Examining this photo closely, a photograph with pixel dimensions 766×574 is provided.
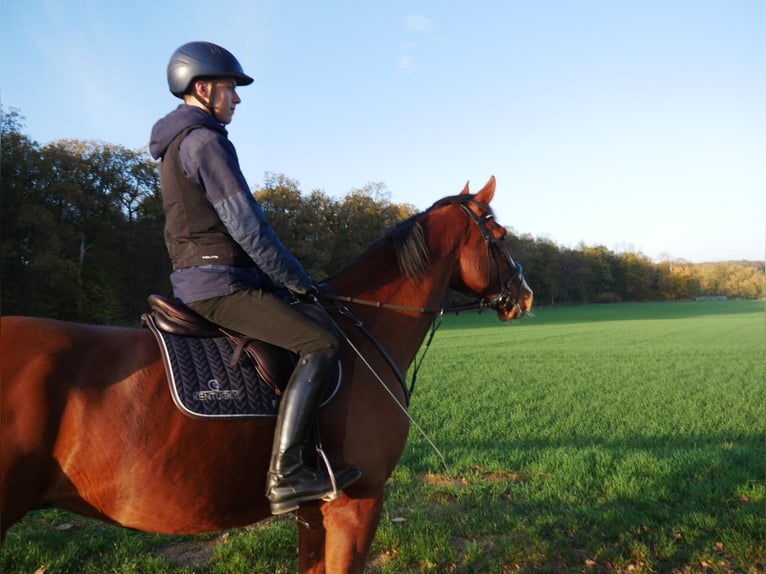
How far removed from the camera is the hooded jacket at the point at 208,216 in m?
3.03

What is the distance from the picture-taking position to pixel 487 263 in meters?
4.32

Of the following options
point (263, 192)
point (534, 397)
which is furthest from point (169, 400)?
point (263, 192)

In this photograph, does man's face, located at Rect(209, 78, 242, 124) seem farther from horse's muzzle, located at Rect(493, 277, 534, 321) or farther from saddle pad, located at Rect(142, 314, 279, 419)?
horse's muzzle, located at Rect(493, 277, 534, 321)

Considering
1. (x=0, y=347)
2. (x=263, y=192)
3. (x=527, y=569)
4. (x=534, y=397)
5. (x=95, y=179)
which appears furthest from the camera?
(x=263, y=192)

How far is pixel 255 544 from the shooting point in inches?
199

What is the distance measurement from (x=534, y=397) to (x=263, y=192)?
45.4 metres

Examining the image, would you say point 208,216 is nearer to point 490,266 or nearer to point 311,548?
point 490,266

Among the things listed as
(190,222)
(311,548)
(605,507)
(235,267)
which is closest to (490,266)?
(235,267)

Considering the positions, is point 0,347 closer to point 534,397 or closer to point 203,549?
point 203,549

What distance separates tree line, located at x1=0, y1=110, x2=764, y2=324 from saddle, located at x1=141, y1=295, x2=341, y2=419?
18821 millimetres

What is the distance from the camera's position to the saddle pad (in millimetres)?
2971

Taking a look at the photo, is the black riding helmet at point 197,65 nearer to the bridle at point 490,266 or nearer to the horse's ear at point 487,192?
the bridle at point 490,266

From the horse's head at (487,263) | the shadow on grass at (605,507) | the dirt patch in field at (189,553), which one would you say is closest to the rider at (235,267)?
the horse's head at (487,263)

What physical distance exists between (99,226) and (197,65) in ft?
144
